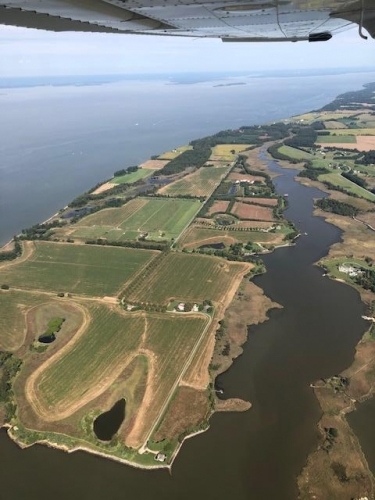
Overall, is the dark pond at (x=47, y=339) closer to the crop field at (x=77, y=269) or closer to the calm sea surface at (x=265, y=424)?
the crop field at (x=77, y=269)

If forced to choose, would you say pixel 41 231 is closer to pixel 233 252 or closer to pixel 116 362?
pixel 233 252

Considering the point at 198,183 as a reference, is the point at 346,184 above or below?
below

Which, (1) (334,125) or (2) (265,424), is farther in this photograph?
(1) (334,125)

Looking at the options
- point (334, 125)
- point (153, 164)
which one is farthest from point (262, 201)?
point (334, 125)

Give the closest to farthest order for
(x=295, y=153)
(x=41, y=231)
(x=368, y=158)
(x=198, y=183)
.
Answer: (x=41, y=231) < (x=198, y=183) < (x=368, y=158) < (x=295, y=153)

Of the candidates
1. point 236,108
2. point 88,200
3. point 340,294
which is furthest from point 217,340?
point 236,108

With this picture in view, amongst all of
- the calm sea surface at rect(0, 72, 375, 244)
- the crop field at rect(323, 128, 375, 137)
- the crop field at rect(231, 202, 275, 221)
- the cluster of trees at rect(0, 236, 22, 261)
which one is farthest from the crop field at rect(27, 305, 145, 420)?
the crop field at rect(323, 128, 375, 137)

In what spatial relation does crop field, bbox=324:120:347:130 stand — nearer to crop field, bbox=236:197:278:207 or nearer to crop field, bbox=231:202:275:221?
crop field, bbox=236:197:278:207

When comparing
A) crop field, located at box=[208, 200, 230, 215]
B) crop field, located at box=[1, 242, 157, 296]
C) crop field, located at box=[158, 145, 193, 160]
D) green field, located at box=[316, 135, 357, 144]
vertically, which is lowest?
crop field, located at box=[1, 242, 157, 296]
